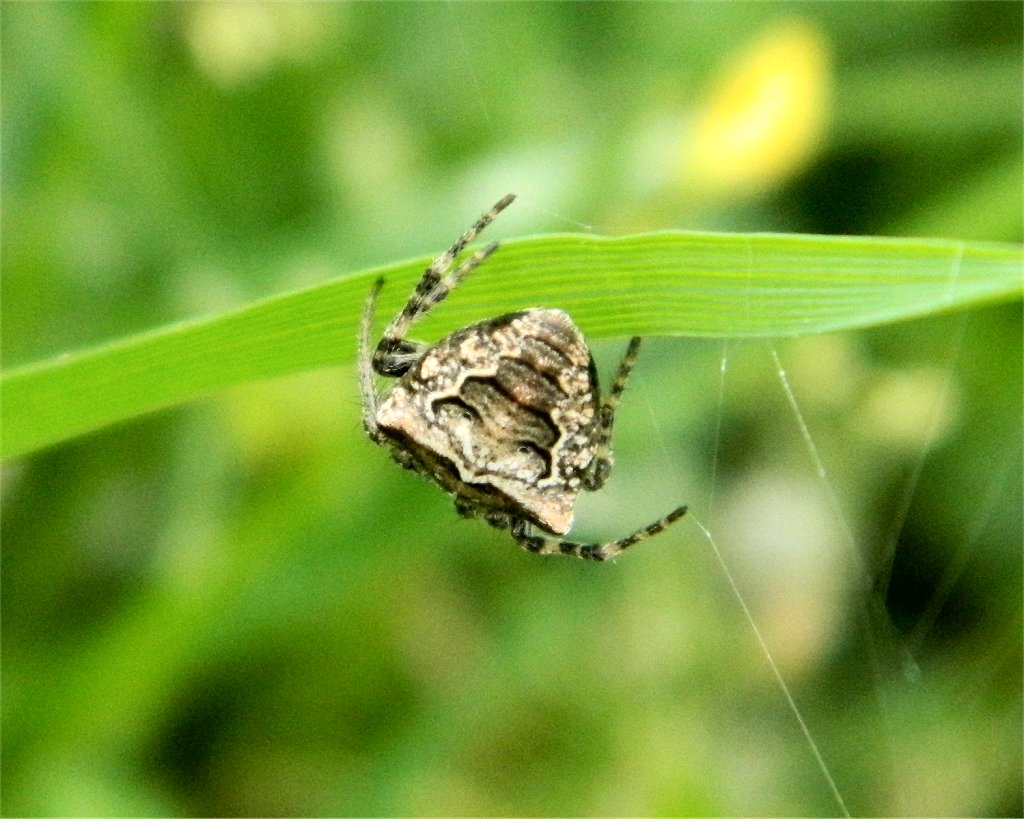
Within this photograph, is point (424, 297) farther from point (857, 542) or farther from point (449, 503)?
point (857, 542)

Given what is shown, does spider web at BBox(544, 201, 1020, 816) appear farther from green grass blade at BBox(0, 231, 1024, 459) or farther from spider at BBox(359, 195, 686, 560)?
green grass blade at BBox(0, 231, 1024, 459)

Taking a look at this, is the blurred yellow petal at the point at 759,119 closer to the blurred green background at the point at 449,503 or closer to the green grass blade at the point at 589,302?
the blurred green background at the point at 449,503

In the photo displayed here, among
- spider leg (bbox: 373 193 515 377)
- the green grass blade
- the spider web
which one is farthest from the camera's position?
the spider web

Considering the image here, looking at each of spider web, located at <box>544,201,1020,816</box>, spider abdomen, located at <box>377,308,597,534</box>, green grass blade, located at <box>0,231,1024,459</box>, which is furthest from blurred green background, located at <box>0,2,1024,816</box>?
green grass blade, located at <box>0,231,1024,459</box>

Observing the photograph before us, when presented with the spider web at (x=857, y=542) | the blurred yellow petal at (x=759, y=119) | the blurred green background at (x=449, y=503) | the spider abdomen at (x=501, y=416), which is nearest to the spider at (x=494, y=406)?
the spider abdomen at (x=501, y=416)


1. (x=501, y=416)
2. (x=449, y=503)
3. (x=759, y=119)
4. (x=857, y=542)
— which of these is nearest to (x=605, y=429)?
(x=501, y=416)
